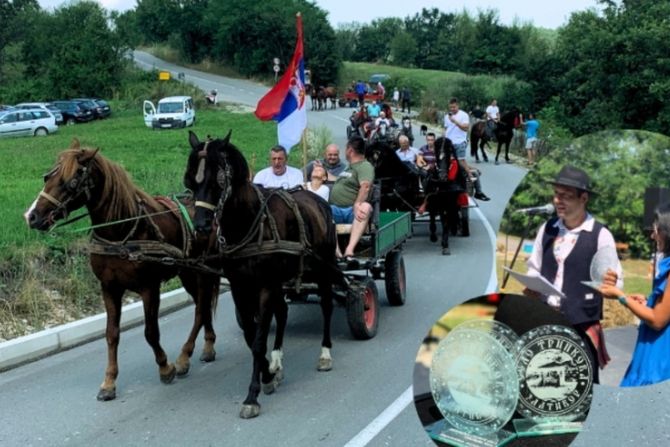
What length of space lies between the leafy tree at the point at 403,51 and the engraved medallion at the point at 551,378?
359 feet

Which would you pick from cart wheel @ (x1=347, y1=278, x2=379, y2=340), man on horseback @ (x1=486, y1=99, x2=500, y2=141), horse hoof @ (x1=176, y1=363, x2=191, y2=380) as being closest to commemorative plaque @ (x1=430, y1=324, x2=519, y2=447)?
horse hoof @ (x1=176, y1=363, x2=191, y2=380)

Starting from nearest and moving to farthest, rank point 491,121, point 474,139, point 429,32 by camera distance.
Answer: point 491,121 < point 474,139 < point 429,32

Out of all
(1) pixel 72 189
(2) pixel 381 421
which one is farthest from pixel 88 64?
(2) pixel 381 421

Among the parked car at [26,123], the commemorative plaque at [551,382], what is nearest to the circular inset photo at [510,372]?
the commemorative plaque at [551,382]

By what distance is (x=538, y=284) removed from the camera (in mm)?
3465

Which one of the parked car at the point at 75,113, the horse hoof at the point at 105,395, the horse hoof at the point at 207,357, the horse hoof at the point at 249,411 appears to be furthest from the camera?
A: the parked car at the point at 75,113

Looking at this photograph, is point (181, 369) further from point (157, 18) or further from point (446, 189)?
point (157, 18)

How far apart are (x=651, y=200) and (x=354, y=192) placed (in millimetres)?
6009

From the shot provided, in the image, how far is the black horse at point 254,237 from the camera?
6.09 meters

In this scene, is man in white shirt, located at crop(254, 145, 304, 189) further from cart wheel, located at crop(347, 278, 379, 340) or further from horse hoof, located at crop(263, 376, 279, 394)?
horse hoof, located at crop(263, 376, 279, 394)

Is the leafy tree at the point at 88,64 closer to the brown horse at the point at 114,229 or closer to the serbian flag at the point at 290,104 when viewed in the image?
the serbian flag at the point at 290,104

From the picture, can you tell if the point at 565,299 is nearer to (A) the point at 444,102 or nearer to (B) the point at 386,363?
(B) the point at 386,363

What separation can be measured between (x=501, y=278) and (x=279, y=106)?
780 cm

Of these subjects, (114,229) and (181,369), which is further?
(181,369)
